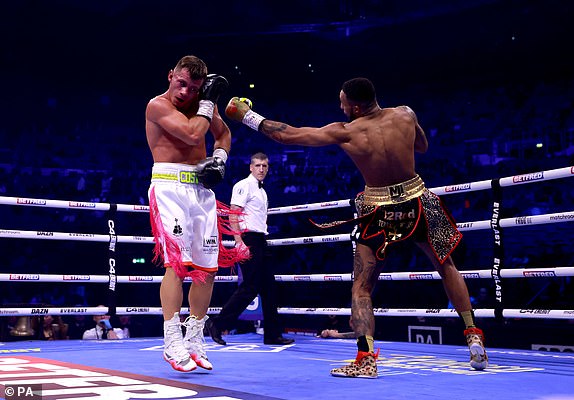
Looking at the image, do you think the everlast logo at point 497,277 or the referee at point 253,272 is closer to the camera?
the everlast logo at point 497,277

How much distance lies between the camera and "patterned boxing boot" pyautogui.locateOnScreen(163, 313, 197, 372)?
275cm

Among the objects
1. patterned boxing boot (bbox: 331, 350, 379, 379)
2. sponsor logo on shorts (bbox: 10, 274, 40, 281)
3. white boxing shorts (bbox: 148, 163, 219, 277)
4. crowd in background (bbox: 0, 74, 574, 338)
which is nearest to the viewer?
patterned boxing boot (bbox: 331, 350, 379, 379)

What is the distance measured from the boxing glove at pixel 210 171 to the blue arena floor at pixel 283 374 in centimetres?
92

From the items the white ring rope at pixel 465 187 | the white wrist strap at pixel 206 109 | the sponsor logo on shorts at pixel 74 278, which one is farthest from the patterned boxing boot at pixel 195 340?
the sponsor logo on shorts at pixel 74 278

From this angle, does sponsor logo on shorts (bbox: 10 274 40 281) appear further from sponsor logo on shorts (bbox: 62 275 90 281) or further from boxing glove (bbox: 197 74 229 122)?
boxing glove (bbox: 197 74 229 122)

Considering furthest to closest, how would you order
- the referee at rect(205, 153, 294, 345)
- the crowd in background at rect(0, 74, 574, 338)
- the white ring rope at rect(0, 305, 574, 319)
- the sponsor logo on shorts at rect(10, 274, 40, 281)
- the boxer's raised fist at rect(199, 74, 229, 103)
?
the crowd in background at rect(0, 74, 574, 338) → the referee at rect(205, 153, 294, 345) → the sponsor logo on shorts at rect(10, 274, 40, 281) → the white ring rope at rect(0, 305, 574, 319) → the boxer's raised fist at rect(199, 74, 229, 103)

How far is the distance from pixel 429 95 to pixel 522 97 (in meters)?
2.55

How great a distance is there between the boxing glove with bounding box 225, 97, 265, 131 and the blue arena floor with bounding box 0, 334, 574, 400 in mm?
1251

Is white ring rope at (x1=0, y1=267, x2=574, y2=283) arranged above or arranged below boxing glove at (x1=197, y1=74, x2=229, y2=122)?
below

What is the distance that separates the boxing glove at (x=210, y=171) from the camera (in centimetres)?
298

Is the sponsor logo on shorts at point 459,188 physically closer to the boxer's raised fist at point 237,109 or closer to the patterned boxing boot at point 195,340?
the boxer's raised fist at point 237,109

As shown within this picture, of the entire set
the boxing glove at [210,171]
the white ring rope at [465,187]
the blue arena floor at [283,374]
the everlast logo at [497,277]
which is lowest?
the blue arena floor at [283,374]

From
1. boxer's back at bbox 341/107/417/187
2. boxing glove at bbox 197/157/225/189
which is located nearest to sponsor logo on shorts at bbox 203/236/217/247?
boxing glove at bbox 197/157/225/189

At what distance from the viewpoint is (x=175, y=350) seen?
9.16 ft
